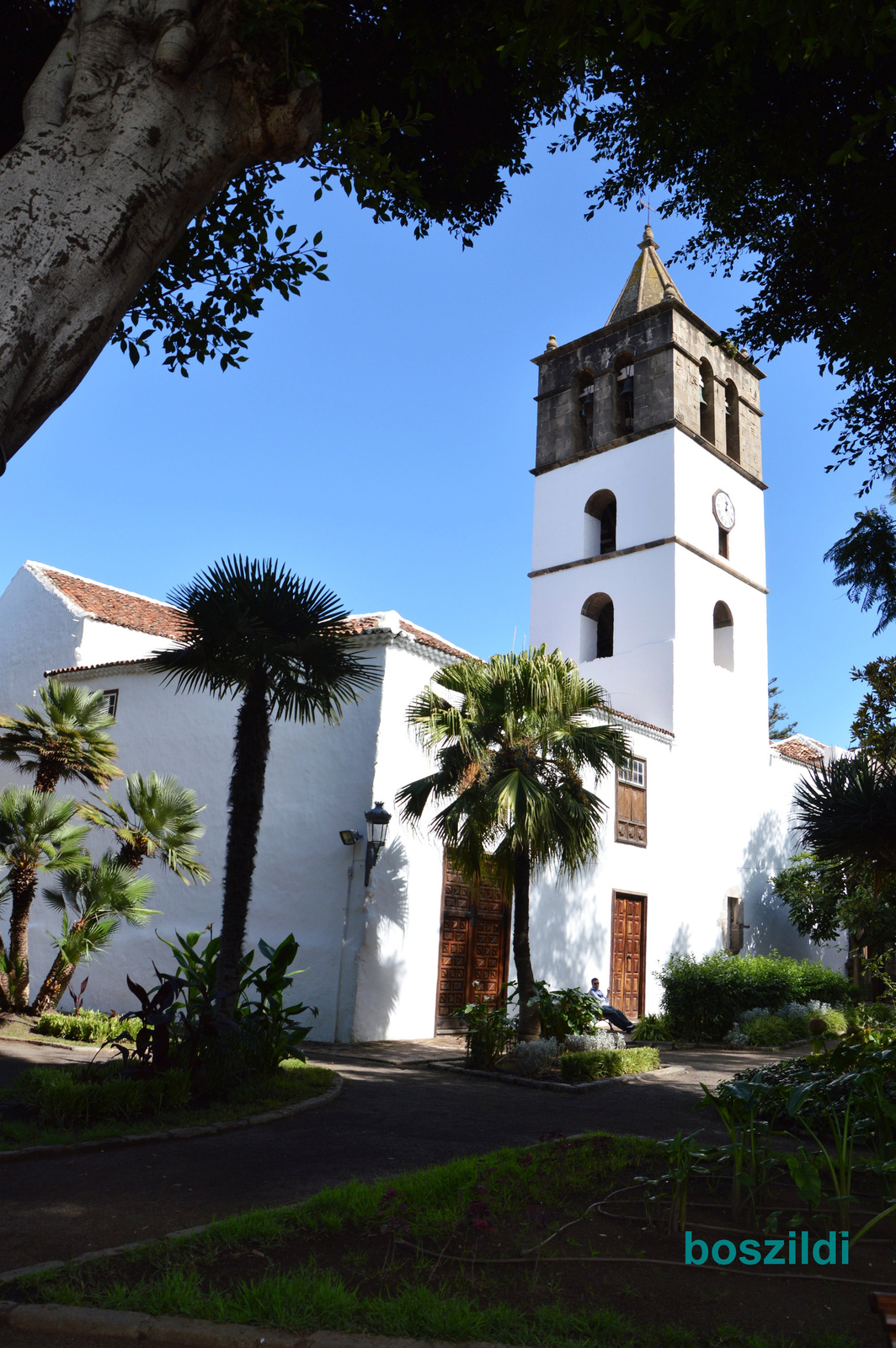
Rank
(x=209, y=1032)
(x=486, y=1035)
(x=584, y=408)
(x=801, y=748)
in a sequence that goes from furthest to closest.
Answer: (x=801, y=748) → (x=584, y=408) → (x=486, y=1035) → (x=209, y=1032)

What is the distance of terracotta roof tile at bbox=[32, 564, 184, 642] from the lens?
20.1 meters

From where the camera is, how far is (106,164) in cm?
411

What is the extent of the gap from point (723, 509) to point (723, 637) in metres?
3.37

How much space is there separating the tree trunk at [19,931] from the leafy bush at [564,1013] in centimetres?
705

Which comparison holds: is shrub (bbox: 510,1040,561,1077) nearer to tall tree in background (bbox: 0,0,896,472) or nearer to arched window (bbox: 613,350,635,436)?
tall tree in background (bbox: 0,0,896,472)

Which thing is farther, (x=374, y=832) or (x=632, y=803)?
(x=632, y=803)

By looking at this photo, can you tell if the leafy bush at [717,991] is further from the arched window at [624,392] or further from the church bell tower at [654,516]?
the arched window at [624,392]

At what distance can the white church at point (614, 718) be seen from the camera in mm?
14711

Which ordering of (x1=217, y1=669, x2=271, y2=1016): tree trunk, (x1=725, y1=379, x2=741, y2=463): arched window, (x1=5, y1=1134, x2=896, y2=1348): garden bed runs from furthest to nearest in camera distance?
(x1=725, y1=379, x2=741, y2=463): arched window < (x1=217, y1=669, x2=271, y2=1016): tree trunk < (x1=5, y1=1134, x2=896, y2=1348): garden bed

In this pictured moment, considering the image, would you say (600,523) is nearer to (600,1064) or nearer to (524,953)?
(524,953)

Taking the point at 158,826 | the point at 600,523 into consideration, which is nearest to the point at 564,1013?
the point at 158,826

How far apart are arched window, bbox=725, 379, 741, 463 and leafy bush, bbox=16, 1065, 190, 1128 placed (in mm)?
23054

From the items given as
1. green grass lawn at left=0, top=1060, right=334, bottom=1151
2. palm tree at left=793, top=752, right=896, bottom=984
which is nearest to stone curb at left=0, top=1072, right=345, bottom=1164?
green grass lawn at left=0, top=1060, right=334, bottom=1151

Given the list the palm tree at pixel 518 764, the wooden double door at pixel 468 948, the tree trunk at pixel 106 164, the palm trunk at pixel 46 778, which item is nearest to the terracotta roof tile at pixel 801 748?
the wooden double door at pixel 468 948
